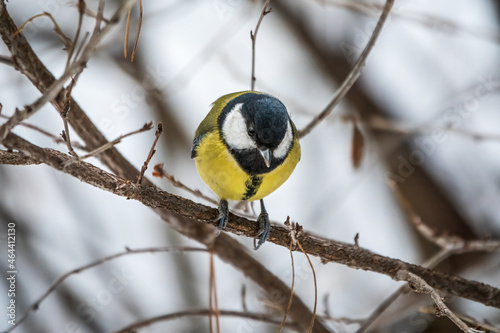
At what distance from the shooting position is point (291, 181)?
392 cm

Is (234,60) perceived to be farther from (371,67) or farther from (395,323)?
(395,323)

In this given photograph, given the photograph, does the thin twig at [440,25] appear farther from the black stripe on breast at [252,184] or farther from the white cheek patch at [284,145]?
the black stripe on breast at [252,184]

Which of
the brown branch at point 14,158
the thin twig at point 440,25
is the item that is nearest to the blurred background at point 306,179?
the thin twig at point 440,25

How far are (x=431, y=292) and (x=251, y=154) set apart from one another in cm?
80

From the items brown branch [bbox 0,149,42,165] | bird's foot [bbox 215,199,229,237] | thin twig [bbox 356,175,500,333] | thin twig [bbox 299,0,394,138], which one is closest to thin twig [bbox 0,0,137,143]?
brown branch [bbox 0,149,42,165]

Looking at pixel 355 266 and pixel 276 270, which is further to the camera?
pixel 276 270

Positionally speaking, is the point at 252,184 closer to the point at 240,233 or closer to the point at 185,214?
the point at 240,233

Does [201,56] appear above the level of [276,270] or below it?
above

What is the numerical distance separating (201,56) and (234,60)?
37.4 inches

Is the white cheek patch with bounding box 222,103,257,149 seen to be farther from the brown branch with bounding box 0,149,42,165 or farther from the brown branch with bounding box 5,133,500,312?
the brown branch with bounding box 0,149,42,165

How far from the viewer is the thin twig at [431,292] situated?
1324mm

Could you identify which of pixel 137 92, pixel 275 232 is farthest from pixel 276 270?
pixel 275 232

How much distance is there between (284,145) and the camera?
74.5 inches

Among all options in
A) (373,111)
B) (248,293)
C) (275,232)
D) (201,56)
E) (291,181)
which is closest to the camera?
(275,232)
